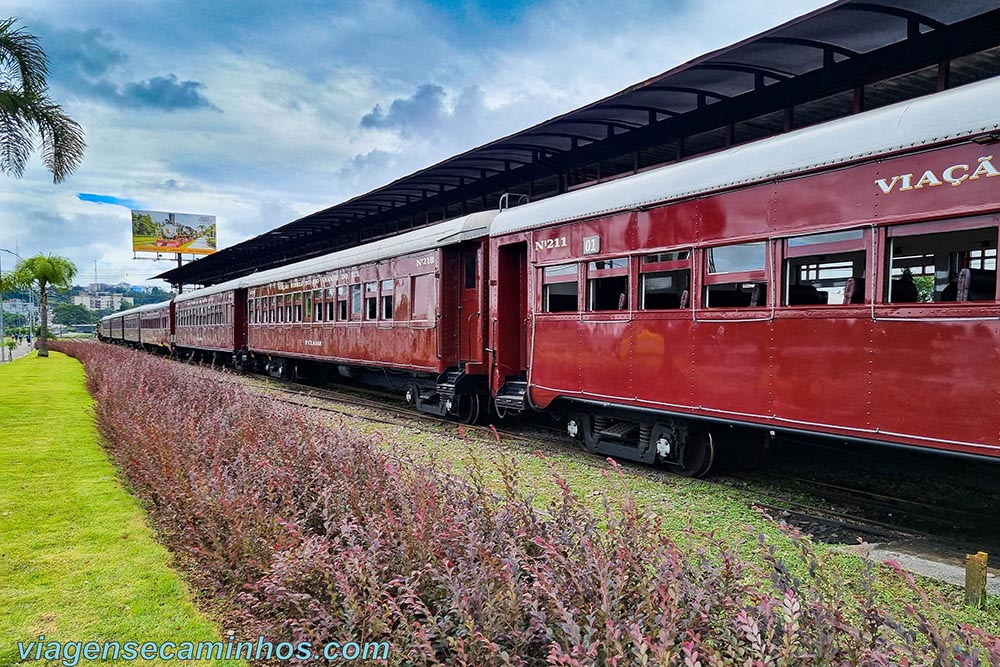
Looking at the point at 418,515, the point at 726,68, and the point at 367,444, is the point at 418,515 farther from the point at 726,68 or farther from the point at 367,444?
the point at 726,68

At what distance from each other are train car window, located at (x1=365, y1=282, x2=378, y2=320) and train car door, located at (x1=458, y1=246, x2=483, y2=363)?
3081 millimetres

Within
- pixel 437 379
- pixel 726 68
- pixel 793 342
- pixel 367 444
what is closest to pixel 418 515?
pixel 367 444

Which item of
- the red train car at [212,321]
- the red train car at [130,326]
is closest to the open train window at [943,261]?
the red train car at [212,321]

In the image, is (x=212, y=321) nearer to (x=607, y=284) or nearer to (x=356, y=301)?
(x=356, y=301)

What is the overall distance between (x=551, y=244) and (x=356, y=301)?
23.8 ft

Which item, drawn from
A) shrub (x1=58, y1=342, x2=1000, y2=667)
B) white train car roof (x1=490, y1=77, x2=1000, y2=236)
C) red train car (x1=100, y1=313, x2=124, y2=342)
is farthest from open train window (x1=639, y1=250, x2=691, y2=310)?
red train car (x1=100, y1=313, x2=124, y2=342)

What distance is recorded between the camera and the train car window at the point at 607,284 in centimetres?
755

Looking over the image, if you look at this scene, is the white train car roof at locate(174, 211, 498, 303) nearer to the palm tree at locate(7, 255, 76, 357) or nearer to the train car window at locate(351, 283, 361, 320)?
the train car window at locate(351, 283, 361, 320)

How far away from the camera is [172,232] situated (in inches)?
2296

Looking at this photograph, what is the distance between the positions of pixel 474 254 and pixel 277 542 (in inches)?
307

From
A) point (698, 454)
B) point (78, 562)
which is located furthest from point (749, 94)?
point (78, 562)

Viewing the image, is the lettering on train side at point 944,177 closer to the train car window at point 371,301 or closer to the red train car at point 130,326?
the train car window at point 371,301

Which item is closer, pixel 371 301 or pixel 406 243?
pixel 406 243

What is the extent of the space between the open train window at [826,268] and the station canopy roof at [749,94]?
12.8 ft
